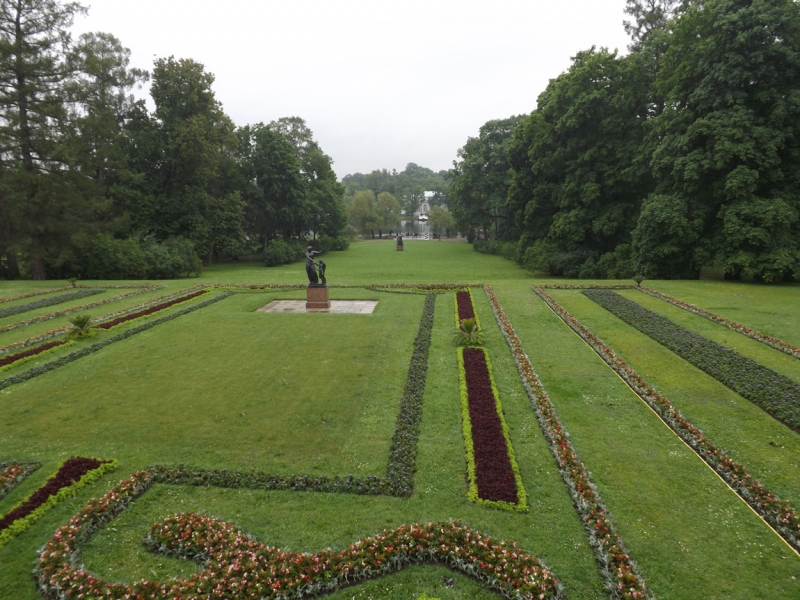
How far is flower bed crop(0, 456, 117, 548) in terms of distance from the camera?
548 cm

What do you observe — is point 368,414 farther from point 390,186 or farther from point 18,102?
point 390,186

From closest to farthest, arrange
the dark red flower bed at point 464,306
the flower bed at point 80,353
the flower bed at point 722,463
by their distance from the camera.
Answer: the flower bed at point 722,463 → the flower bed at point 80,353 → the dark red flower bed at point 464,306

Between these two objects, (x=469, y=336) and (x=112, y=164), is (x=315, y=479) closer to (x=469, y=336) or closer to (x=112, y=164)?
(x=469, y=336)

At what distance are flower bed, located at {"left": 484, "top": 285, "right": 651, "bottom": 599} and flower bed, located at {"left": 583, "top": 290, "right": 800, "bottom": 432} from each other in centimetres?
404

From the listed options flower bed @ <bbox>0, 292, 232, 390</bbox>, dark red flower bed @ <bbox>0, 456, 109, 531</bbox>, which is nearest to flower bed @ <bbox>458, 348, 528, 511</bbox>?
dark red flower bed @ <bbox>0, 456, 109, 531</bbox>

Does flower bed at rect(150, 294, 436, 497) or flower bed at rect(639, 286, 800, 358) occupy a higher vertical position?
flower bed at rect(639, 286, 800, 358)

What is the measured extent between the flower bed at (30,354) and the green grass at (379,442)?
0.40 meters

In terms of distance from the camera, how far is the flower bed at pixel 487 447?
604 cm

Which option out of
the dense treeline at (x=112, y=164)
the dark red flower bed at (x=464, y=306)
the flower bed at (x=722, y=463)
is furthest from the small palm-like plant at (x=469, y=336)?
the dense treeline at (x=112, y=164)

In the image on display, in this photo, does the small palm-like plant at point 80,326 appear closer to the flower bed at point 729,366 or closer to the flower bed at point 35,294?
the flower bed at point 35,294

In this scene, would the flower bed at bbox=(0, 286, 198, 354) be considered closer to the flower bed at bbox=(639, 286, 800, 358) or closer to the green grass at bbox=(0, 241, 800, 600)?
the green grass at bbox=(0, 241, 800, 600)

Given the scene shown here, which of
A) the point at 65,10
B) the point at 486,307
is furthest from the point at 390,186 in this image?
the point at 486,307

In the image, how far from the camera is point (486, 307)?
16578 millimetres

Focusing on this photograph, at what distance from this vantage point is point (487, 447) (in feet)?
23.6
